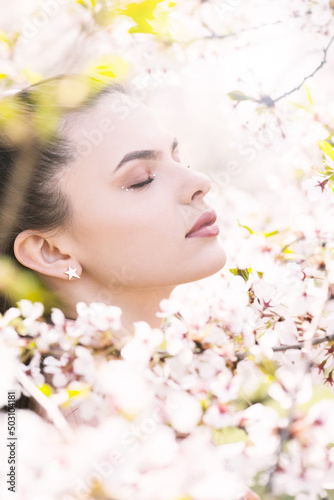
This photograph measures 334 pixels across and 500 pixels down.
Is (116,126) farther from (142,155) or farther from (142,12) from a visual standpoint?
(142,12)

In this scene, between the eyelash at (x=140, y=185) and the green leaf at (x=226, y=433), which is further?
the eyelash at (x=140, y=185)

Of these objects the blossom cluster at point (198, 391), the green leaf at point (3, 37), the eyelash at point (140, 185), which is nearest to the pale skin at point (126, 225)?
the eyelash at point (140, 185)

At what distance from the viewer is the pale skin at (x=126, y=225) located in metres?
1.23

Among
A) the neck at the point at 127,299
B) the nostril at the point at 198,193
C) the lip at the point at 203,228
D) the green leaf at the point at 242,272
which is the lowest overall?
the neck at the point at 127,299

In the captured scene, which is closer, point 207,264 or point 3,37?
point 207,264

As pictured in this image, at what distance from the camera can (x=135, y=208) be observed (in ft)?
4.06

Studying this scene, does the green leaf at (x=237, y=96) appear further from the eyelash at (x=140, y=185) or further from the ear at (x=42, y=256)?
the ear at (x=42, y=256)

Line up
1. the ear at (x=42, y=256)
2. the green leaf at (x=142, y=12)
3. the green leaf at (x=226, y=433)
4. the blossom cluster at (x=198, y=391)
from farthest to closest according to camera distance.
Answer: the ear at (x=42, y=256), the green leaf at (x=142, y=12), the green leaf at (x=226, y=433), the blossom cluster at (x=198, y=391)

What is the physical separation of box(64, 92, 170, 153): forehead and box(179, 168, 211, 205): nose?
12 cm

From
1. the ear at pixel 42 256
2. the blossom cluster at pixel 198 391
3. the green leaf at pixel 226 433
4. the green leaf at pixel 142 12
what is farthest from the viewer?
the ear at pixel 42 256

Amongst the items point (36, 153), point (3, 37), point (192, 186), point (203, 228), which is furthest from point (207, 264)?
point (3, 37)

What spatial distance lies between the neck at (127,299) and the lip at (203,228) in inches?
7.5

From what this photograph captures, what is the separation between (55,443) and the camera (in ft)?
2.78

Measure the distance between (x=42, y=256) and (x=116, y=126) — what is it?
0.39 meters
